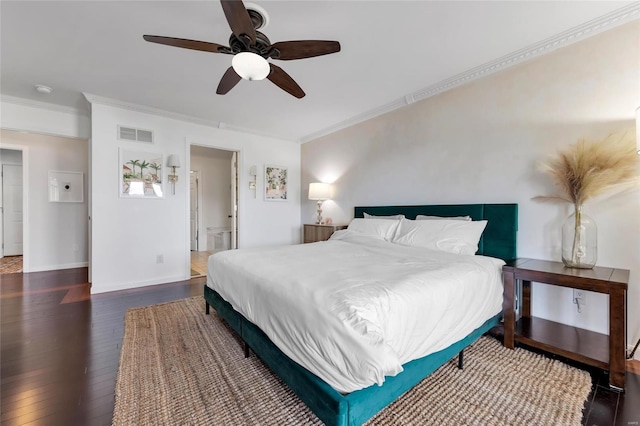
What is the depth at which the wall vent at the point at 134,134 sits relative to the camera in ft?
11.8

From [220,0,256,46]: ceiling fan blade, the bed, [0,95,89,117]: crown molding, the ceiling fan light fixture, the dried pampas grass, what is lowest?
the bed

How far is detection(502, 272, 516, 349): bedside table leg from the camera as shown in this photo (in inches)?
79.8

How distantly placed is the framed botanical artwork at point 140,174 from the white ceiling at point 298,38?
2.42 ft

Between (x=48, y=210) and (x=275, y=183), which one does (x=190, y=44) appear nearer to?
(x=275, y=183)

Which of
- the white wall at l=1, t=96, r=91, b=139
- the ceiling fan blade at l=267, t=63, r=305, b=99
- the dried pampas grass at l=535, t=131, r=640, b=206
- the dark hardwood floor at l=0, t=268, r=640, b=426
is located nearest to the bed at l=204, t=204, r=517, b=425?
the dried pampas grass at l=535, t=131, r=640, b=206

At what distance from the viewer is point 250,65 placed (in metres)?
1.81

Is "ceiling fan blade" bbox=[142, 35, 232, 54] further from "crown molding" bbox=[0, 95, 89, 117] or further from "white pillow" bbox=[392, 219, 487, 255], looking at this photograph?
"crown molding" bbox=[0, 95, 89, 117]

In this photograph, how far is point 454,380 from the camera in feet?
5.56

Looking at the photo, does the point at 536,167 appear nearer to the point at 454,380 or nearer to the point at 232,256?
the point at 454,380

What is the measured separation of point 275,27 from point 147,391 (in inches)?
106

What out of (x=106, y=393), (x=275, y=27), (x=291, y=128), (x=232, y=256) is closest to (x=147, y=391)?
(x=106, y=393)

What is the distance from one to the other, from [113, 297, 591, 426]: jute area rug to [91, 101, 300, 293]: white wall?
1.84 m

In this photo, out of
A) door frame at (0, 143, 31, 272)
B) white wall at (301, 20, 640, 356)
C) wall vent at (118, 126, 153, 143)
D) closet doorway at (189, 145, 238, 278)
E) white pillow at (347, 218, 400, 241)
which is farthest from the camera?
closet doorway at (189, 145, 238, 278)

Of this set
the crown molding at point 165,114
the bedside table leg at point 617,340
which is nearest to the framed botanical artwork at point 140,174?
the crown molding at point 165,114
